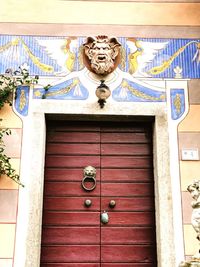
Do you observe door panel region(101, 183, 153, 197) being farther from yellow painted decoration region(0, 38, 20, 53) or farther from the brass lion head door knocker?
yellow painted decoration region(0, 38, 20, 53)

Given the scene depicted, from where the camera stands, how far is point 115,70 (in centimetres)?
540

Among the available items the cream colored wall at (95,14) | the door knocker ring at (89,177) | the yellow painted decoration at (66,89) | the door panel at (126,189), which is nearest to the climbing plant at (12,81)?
the yellow painted decoration at (66,89)

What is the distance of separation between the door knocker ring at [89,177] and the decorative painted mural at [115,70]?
2.50 ft

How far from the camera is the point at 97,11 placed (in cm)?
558

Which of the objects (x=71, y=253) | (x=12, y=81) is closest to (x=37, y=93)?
(x=12, y=81)

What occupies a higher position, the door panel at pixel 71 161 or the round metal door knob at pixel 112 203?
the door panel at pixel 71 161

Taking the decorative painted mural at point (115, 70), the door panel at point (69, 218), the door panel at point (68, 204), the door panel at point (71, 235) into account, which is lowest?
the door panel at point (71, 235)

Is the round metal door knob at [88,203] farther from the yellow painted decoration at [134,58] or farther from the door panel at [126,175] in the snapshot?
the yellow painted decoration at [134,58]

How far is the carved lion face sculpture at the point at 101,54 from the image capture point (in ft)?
17.4

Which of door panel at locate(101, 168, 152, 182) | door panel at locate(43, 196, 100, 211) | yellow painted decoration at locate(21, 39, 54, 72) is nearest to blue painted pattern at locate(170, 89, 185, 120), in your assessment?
door panel at locate(101, 168, 152, 182)

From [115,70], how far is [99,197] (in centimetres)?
141

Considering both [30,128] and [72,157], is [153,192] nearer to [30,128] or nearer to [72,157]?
[72,157]

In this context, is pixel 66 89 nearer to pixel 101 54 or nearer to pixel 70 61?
pixel 70 61

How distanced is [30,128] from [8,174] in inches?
22.0
